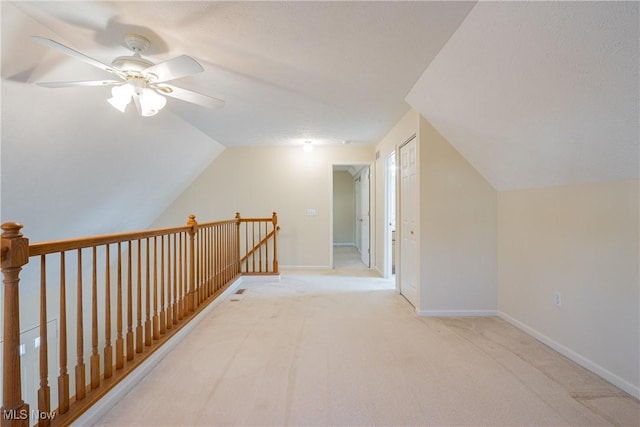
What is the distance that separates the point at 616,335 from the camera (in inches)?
73.4

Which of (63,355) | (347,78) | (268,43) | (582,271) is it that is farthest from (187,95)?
(582,271)

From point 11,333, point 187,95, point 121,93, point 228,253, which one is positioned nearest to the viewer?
point 11,333

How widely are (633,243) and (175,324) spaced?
3312 millimetres

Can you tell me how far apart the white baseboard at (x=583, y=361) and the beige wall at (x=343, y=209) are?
20.4ft

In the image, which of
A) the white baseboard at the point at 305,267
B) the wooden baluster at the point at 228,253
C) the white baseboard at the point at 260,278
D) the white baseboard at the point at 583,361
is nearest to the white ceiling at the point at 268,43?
the wooden baluster at the point at 228,253

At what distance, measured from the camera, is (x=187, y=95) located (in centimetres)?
228

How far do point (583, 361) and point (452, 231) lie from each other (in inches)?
54.2

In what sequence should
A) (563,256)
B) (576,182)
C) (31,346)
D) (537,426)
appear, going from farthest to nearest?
(31,346), (563,256), (576,182), (537,426)

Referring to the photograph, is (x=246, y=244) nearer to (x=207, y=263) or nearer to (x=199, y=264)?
(x=207, y=263)

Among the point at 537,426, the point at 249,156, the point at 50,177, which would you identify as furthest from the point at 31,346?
the point at 537,426

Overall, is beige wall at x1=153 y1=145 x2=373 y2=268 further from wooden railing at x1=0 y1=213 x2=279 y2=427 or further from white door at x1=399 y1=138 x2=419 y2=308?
white door at x1=399 y1=138 x2=419 y2=308

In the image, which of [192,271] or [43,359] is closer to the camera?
[43,359]

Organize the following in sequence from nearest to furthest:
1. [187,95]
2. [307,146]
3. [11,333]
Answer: [11,333]
[187,95]
[307,146]

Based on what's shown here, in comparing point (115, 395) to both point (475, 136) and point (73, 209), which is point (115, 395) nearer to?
point (73, 209)
